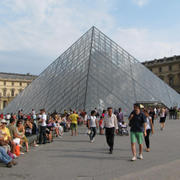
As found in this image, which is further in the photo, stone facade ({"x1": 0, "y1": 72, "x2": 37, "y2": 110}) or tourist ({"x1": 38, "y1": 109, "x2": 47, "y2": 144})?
stone facade ({"x1": 0, "y1": 72, "x2": 37, "y2": 110})

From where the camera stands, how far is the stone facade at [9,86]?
7562cm

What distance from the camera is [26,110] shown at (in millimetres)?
21750

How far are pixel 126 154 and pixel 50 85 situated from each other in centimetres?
1763

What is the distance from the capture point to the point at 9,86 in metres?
76.8

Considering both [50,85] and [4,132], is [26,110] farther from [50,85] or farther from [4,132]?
[4,132]

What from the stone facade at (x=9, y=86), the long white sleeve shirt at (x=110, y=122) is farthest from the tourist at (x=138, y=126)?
the stone facade at (x=9, y=86)

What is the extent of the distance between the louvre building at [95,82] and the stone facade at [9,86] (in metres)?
54.2

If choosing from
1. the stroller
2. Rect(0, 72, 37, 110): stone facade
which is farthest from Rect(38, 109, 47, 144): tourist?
Rect(0, 72, 37, 110): stone facade

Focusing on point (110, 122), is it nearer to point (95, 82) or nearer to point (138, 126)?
point (138, 126)

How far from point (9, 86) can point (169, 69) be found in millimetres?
54352

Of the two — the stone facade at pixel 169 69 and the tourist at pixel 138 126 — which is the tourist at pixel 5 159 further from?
the stone facade at pixel 169 69

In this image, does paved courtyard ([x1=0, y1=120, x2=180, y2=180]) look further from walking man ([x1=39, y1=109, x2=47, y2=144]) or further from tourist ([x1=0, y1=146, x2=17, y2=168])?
walking man ([x1=39, y1=109, x2=47, y2=144])

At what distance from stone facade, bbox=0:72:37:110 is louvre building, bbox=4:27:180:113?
54152 mm

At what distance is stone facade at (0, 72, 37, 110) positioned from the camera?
75625mm
